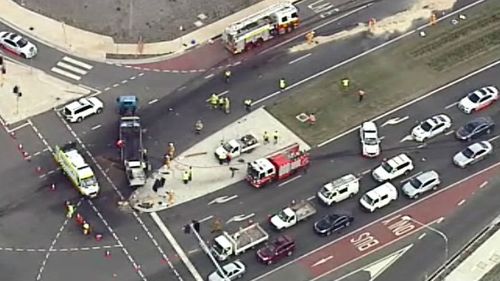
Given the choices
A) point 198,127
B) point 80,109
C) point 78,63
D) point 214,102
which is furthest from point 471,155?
point 78,63

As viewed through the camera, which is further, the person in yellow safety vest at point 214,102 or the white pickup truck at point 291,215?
the person in yellow safety vest at point 214,102

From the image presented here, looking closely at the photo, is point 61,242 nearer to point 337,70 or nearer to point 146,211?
point 146,211

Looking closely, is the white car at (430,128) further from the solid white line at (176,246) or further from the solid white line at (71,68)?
the solid white line at (71,68)

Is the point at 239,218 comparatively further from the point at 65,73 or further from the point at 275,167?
the point at 65,73

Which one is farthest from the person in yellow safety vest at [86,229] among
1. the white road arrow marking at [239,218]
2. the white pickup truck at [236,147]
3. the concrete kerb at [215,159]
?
the white pickup truck at [236,147]

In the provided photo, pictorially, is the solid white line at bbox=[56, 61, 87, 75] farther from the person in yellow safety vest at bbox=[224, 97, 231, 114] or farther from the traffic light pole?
the traffic light pole

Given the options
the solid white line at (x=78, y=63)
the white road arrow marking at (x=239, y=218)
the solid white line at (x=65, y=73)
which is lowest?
the white road arrow marking at (x=239, y=218)
